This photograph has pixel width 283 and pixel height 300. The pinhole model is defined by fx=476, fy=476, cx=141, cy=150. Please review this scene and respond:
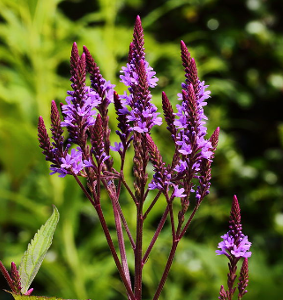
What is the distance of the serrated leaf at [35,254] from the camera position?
0.84 metres

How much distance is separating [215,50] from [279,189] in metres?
1.39

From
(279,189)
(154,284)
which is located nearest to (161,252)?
(154,284)

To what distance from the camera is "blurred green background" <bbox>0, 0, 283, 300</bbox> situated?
108 inches

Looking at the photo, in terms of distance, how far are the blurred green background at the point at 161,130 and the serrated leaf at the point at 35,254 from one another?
1.74m

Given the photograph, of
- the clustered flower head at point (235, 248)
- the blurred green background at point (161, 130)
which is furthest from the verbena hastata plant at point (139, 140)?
the blurred green background at point (161, 130)

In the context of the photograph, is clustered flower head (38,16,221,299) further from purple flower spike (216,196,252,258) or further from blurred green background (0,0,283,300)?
blurred green background (0,0,283,300)

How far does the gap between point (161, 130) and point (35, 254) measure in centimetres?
295

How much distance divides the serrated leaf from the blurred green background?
174 centimetres

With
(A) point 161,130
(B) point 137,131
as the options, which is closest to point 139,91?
(B) point 137,131

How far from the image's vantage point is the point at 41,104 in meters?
2.68

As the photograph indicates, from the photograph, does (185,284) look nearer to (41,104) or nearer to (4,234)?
(4,234)

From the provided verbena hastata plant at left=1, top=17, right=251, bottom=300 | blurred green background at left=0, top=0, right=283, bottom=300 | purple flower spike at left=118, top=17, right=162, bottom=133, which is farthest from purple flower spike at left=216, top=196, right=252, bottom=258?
blurred green background at left=0, top=0, right=283, bottom=300

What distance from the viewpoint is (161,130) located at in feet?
12.3

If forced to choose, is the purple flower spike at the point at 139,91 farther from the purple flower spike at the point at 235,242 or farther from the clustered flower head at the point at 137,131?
the purple flower spike at the point at 235,242
